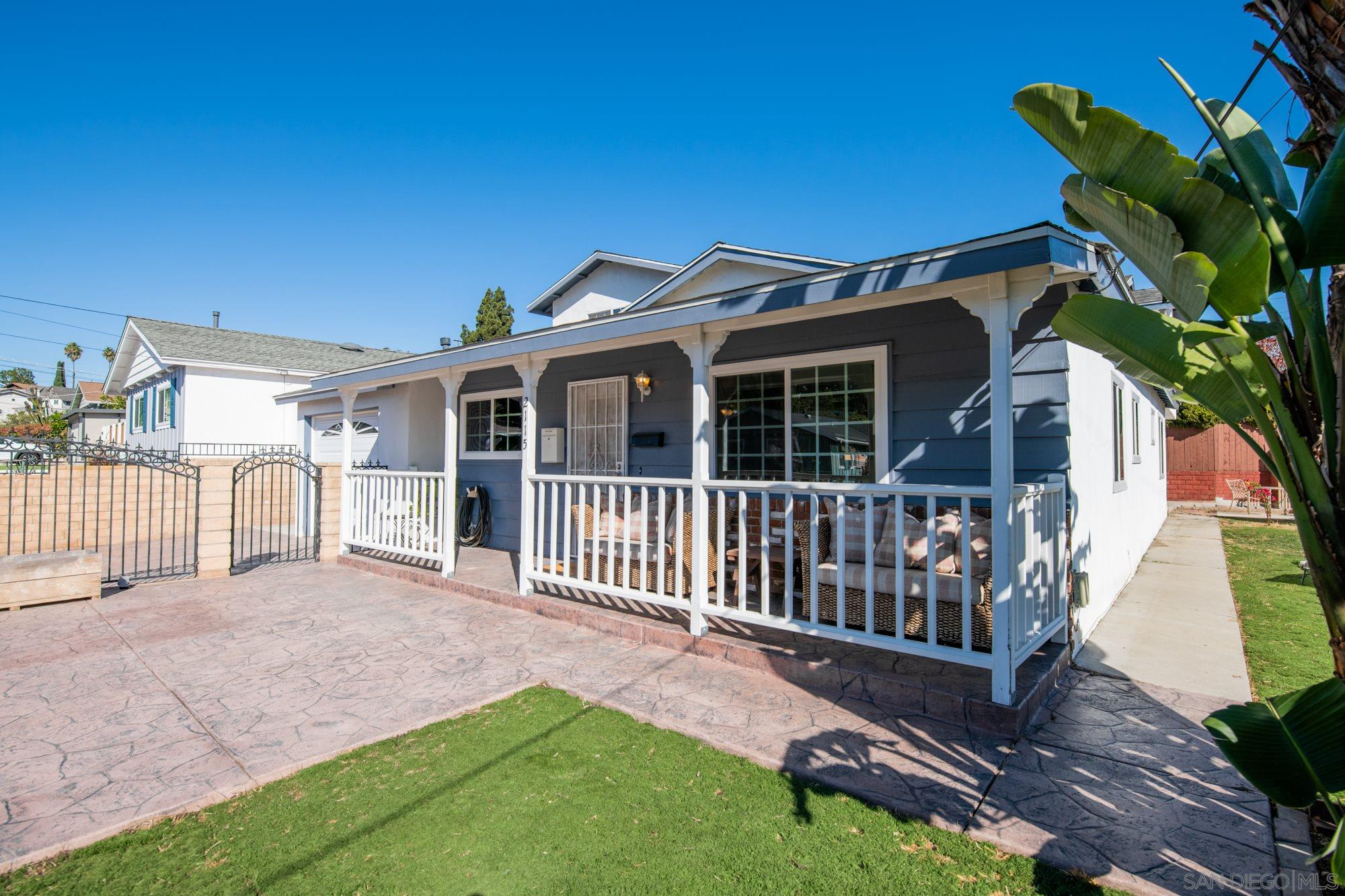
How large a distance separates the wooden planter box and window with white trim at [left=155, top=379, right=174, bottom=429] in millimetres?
11402

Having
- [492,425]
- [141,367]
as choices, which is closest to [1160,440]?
[492,425]

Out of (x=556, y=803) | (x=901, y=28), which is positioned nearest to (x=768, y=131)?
(x=901, y=28)

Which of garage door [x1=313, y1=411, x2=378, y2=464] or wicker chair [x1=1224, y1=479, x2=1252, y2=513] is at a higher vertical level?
Answer: garage door [x1=313, y1=411, x2=378, y2=464]

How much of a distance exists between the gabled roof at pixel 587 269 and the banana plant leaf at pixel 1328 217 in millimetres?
8293

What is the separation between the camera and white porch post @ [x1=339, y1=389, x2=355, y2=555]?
337 inches

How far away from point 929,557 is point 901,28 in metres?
8.11

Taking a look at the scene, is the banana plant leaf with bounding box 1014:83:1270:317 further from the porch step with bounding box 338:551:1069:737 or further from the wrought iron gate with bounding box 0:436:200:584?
the wrought iron gate with bounding box 0:436:200:584

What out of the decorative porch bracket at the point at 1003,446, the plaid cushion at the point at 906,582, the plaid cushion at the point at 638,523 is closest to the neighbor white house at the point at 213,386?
the plaid cushion at the point at 638,523

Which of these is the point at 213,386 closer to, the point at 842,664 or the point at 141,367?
the point at 141,367

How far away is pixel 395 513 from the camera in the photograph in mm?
8062

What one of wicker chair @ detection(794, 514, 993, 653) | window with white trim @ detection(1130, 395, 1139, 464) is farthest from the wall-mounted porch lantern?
window with white trim @ detection(1130, 395, 1139, 464)

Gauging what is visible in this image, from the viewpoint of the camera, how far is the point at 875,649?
4.33 meters

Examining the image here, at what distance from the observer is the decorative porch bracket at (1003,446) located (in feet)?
11.0

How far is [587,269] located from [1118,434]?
28.0ft
